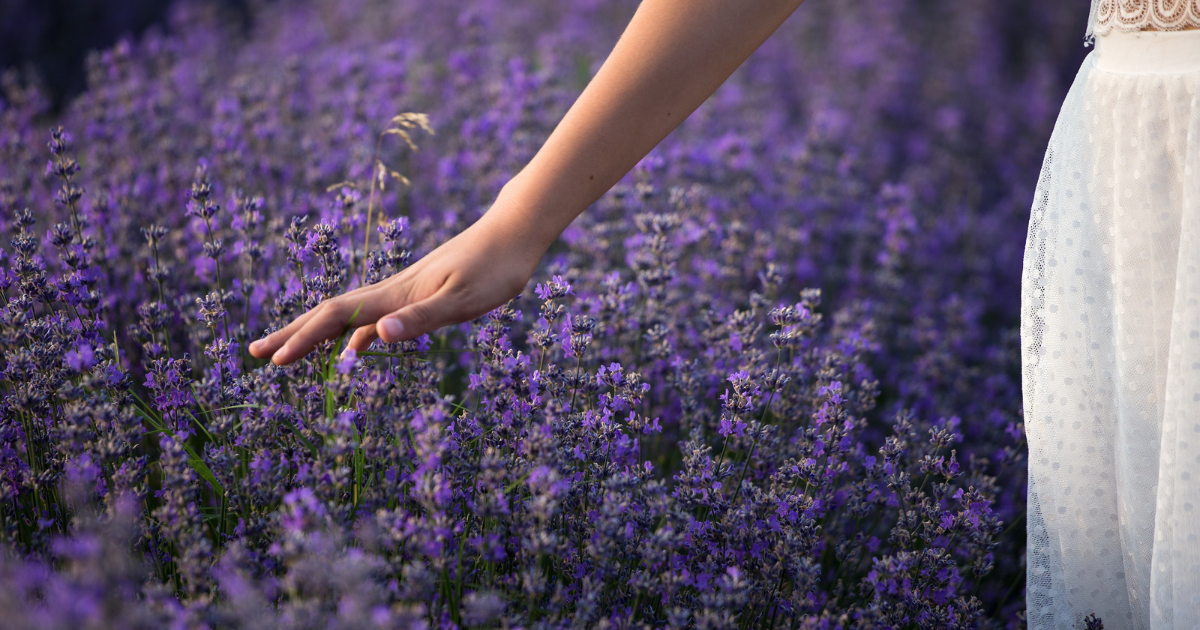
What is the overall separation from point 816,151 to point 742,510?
2862 millimetres

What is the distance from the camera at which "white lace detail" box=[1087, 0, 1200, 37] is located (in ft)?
4.27

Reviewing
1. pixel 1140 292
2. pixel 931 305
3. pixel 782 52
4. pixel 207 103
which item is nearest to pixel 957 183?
pixel 931 305

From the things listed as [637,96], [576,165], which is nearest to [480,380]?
[576,165]

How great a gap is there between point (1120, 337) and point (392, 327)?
1247 millimetres

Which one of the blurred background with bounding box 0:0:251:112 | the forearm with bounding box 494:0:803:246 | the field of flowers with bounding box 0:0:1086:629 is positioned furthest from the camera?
the blurred background with bounding box 0:0:251:112

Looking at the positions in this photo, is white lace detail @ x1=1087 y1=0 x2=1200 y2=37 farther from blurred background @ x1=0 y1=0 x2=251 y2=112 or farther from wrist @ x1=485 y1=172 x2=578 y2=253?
blurred background @ x1=0 y1=0 x2=251 y2=112

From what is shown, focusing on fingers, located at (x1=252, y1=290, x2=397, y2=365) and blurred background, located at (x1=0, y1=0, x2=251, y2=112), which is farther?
blurred background, located at (x1=0, y1=0, x2=251, y2=112)

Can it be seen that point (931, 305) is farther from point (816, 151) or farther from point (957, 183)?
point (957, 183)

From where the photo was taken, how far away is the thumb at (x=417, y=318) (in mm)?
1284

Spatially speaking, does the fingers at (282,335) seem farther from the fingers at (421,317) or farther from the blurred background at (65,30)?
the blurred background at (65,30)

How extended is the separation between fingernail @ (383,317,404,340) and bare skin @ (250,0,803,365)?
3 centimetres

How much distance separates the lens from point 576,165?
4.66 ft

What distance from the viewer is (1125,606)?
1.46 m

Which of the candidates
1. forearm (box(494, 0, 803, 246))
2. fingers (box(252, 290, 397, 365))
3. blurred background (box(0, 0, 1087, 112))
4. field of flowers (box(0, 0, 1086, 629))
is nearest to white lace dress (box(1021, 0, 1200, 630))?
field of flowers (box(0, 0, 1086, 629))
